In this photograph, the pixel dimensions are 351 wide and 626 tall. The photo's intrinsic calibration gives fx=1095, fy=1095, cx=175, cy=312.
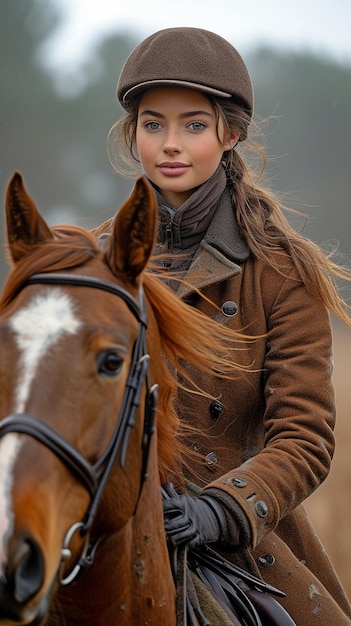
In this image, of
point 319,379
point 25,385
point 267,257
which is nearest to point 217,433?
point 319,379

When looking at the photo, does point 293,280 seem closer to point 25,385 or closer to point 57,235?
point 57,235

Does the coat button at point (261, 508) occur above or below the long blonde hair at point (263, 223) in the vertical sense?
below

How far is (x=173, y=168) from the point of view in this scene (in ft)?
13.8

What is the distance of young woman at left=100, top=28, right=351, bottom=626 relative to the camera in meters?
3.91

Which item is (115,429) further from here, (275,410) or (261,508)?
(275,410)

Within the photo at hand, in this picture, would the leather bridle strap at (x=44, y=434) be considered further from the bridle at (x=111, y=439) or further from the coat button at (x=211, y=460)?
the coat button at (x=211, y=460)

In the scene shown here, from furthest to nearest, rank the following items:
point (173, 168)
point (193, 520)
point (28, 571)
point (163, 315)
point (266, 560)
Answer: point (173, 168)
point (266, 560)
point (193, 520)
point (163, 315)
point (28, 571)

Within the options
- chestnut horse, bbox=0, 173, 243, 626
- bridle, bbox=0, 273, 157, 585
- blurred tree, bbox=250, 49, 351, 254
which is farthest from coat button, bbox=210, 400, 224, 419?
blurred tree, bbox=250, 49, 351, 254

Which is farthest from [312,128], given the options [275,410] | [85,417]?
[85,417]

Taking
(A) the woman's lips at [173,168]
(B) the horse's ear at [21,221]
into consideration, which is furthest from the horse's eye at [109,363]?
(A) the woman's lips at [173,168]

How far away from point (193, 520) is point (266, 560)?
66 centimetres

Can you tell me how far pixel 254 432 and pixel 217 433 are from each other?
171mm

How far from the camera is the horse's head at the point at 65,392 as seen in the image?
248cm

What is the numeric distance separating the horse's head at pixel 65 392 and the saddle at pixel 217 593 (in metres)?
0.44
